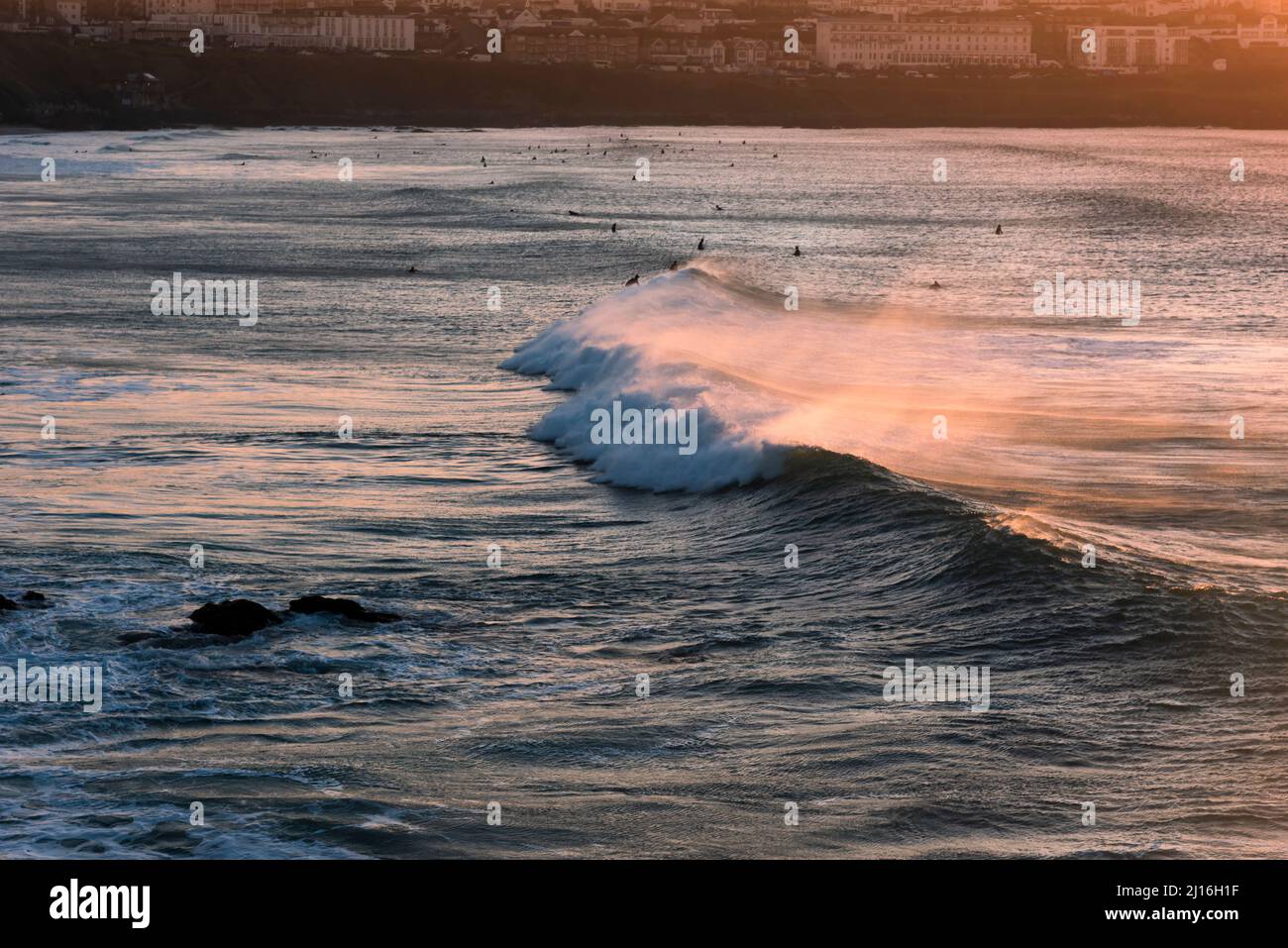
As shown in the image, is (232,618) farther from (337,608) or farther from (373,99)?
(373,99)

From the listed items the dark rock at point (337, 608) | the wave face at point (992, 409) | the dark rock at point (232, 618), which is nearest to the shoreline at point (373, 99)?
the wave face at point (992, 409)

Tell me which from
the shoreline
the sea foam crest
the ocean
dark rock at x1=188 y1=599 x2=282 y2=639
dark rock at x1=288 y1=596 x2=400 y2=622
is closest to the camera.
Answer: the ocean

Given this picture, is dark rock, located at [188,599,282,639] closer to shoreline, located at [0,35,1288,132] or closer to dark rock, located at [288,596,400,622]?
dark rock, located at [288,596,400,622]

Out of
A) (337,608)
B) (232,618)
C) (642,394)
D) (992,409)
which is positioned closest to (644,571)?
(337,608)

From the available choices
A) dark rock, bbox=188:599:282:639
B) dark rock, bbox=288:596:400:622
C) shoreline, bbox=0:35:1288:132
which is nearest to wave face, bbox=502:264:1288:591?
dark rock, bbox=288:596:400:622

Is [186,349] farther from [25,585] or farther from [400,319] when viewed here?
[25,585]

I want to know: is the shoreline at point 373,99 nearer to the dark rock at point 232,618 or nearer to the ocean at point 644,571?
the ocean at point 644,571
